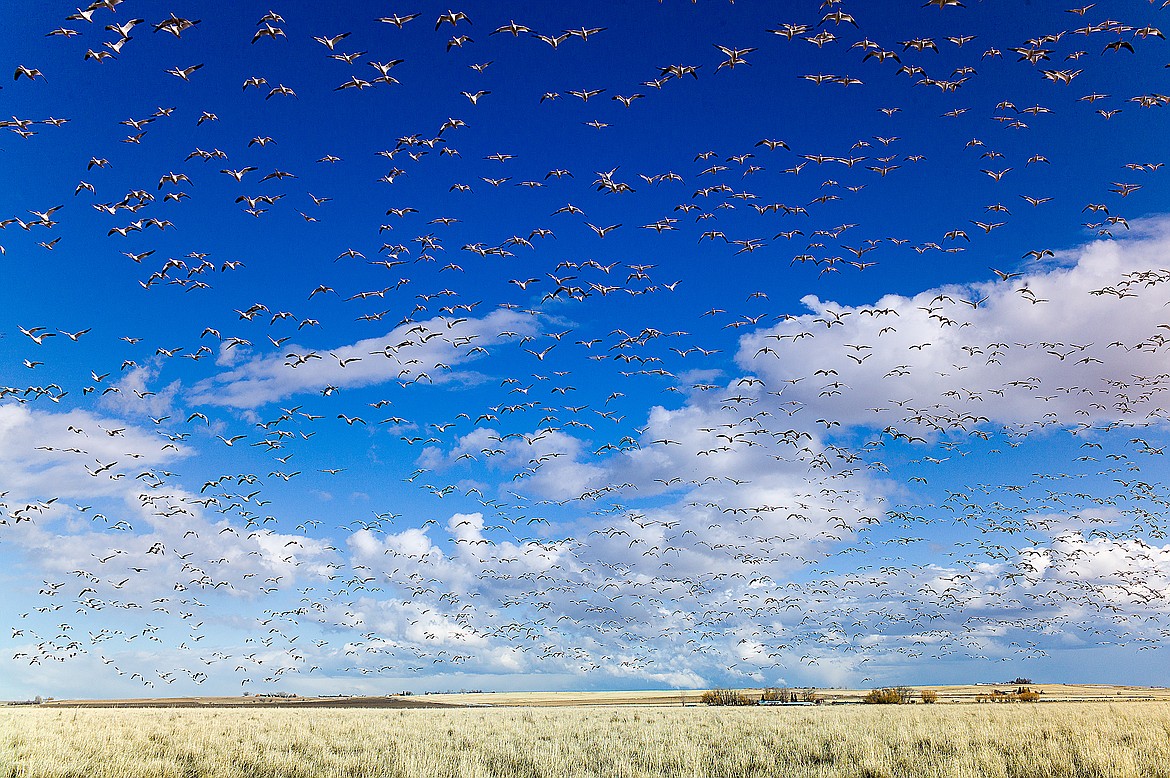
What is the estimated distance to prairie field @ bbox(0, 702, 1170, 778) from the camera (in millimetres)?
22688

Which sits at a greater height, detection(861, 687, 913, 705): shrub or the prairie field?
the prairie field

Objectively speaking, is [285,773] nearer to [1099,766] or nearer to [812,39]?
[1099,766]

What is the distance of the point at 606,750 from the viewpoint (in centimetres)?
2827

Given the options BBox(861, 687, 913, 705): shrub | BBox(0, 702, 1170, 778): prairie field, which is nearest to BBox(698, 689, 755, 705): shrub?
BBox(861, 687, 913, 705): shrub

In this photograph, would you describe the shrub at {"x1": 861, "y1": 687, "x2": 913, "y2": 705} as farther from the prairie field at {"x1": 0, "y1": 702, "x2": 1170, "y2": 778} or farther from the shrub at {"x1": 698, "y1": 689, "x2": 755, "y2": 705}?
the prairie field at {"x1": 0, "y1": 702, "x2": 1170, "y2": 778}

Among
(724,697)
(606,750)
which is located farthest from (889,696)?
(606,750)

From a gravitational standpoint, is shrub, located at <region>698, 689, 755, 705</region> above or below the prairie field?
below

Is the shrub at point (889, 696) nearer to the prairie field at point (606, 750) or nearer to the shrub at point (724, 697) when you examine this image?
the shrub at point (724, 697)

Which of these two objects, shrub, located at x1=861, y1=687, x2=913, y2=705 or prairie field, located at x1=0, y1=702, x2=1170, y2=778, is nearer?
prairie field, located at x1=0, y1=702, x2=1170, y2=778

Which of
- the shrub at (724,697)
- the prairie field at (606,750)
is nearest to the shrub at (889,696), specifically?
the shrub at (724,697)

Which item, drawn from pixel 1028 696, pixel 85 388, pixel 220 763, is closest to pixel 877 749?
pixel 220 763

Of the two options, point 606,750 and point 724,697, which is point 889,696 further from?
point 606,750

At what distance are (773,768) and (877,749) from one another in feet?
20.2

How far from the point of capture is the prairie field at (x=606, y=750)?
2269 centimetres
